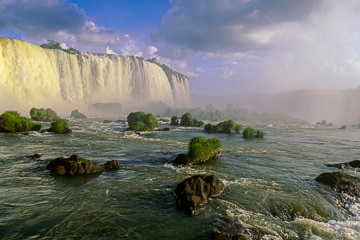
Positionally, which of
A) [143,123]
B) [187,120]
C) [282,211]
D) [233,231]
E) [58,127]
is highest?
[187,120]

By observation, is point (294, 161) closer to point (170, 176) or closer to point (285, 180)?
point (285, 180)

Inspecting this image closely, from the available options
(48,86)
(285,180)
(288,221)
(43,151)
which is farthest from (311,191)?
(48,86)

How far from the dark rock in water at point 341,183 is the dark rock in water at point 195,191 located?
9.42 meters

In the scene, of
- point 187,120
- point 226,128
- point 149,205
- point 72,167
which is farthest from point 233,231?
point 187,120

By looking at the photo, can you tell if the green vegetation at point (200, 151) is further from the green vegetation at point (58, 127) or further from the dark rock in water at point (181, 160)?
the green vegetation at point (58, 127)

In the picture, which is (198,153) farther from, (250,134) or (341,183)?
(250,134)

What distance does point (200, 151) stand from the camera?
21.4 meters

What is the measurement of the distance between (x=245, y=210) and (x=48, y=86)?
344 ft

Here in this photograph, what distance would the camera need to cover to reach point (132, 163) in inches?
823

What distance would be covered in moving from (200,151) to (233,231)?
1291 centimetres

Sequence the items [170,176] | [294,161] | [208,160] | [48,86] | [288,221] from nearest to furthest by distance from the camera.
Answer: [288,221] → [170,176] → [208,160] → [294,161] → [48,86]

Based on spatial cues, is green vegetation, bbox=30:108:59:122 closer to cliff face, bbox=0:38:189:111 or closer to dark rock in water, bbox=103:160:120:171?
cliff face, bbox=0:38:189:111

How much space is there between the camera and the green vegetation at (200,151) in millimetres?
21078

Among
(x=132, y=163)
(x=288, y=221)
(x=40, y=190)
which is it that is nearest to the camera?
(x=288, y=221)
